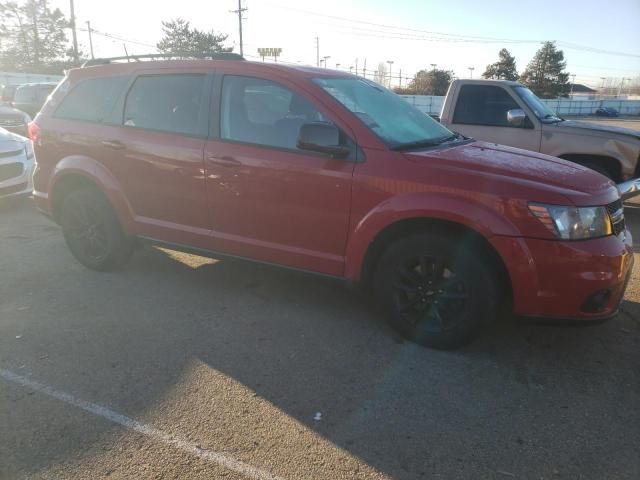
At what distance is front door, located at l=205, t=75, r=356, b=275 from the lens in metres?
3.51

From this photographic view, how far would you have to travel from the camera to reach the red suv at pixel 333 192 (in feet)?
9.85

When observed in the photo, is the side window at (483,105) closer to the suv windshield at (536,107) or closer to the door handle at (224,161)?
the suv windshield at (536,107)

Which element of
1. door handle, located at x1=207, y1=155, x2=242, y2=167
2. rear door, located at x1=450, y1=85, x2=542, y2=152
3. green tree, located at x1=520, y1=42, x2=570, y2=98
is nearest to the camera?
door handle, located at x1=207, y1=155, x2=242, y2=167

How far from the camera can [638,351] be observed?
3.42 m

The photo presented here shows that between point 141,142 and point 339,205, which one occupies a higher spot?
point 141,142

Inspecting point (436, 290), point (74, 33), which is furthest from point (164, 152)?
point (74, 33)

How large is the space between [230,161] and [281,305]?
1.25 meters

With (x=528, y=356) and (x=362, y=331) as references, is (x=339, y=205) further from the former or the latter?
(x=528, y=356)

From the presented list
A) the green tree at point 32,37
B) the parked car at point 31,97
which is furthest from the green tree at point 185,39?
the parked car at point 31,97

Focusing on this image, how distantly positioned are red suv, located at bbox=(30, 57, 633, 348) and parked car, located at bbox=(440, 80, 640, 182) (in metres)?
3.04

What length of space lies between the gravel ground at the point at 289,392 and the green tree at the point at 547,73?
76.8 metres

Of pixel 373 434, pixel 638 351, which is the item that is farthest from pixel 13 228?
pixel 638 351

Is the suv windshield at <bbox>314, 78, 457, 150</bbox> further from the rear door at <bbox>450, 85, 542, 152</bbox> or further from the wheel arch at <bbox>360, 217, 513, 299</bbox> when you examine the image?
the rear door at <bbox>450, 85, 542, 152</bbox>

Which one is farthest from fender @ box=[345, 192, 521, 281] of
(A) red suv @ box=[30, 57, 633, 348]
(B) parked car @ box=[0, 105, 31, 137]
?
(B) parked car @ box=[0, 105, 31, 137]
